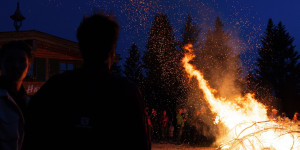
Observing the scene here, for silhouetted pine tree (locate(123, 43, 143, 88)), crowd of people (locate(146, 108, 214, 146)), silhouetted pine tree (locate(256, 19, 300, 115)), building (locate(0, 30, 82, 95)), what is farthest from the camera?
silhouetted pine tree (locate(123, 43, 143, 88))

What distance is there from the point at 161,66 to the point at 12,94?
26000 millimetres

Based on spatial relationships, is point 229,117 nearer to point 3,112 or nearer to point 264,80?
point 3,112

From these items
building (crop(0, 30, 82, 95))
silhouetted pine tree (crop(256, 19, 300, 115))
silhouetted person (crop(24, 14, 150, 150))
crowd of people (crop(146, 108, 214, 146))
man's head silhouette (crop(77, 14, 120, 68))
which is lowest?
crowd of people (crop(146, 108, 214, 146))

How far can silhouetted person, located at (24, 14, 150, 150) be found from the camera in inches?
51.2

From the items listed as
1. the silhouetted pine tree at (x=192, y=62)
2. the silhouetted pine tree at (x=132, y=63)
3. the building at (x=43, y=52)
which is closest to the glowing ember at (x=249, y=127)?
the silhouetted pine tree at (x=192, y=62)

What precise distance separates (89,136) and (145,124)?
12.4 inches

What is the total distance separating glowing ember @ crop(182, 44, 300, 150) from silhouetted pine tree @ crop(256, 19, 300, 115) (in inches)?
577

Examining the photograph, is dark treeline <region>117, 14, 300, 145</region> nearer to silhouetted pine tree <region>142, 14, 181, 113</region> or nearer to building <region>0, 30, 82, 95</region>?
silhouetted pine tree <region>142, 14, 181, 113</region>

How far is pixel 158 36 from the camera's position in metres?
33.0

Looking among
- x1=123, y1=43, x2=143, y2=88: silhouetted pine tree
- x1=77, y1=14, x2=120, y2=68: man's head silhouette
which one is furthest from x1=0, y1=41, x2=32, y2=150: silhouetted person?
x1=123, y1=43, x2=143, y2=88: silhouetted pine tree

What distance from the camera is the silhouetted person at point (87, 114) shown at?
1301 mm

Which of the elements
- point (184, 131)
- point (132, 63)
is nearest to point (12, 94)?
point (184, 131)

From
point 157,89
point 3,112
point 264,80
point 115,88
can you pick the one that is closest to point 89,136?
point 115,88

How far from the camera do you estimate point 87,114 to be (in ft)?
4.31
